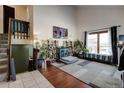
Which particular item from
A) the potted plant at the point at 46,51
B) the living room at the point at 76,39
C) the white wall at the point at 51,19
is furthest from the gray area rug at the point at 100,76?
the white wall at the point at 51,19

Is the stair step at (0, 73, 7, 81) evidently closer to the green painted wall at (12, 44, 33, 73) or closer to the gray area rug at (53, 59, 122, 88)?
the green painted wall at (12, 44, 33, 73)

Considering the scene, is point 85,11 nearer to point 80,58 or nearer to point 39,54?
point 80,58

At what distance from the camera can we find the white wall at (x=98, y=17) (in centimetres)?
386

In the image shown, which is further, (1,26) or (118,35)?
(1,26)

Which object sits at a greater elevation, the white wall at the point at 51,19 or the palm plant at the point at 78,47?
the white wall at the point at 51,19

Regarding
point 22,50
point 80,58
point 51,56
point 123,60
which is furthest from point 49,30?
point 123,60

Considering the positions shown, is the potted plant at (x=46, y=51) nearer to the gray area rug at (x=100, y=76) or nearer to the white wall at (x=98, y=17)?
the gray area rug at (x=100, y=76)

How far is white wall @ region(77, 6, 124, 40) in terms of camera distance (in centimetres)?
386

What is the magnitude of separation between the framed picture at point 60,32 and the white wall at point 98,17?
699mm

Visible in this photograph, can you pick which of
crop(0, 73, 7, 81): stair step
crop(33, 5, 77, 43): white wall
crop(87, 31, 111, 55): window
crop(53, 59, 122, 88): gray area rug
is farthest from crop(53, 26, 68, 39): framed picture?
crop(0, 73, 7, 81): stair step

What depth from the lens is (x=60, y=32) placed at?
5.40 m

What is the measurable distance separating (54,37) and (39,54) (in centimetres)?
122

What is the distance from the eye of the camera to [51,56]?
4934mm

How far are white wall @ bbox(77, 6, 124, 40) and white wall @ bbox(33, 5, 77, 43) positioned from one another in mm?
353
